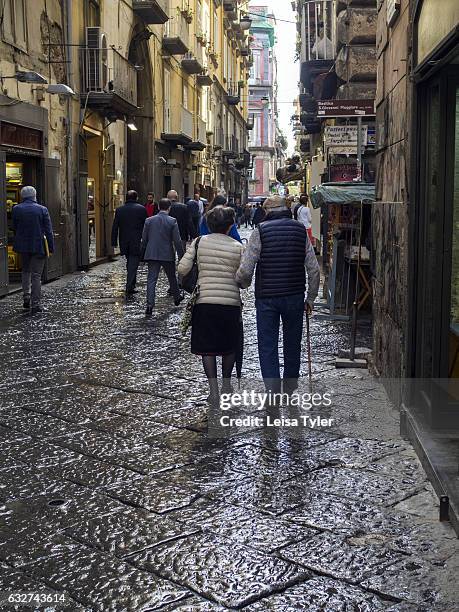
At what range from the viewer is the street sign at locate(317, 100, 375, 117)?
41.6ft

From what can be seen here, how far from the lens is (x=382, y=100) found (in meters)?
7.88

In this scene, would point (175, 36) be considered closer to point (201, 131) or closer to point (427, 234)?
point (201, 131)

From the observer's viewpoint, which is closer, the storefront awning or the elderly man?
the elderly man

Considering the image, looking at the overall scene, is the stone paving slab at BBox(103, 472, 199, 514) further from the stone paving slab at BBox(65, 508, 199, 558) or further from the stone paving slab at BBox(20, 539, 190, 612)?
the stone paving slab at BBox(20, 539, 190, 612)

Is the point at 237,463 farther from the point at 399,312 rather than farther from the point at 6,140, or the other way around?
the point at 6,140

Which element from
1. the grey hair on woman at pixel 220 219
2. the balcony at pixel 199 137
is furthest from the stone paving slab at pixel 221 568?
the balcony at pixel 199 137

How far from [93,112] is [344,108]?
9.04m

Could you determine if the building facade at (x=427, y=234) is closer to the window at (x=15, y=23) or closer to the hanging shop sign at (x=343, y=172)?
the window at (x=15, y=23)

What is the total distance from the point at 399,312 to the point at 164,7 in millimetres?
22278

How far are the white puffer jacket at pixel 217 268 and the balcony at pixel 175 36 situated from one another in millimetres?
23437

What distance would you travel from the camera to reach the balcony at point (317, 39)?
64.6 ft

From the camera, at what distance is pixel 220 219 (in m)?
6.62

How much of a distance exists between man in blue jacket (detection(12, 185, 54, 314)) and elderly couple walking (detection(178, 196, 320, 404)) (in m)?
5.88

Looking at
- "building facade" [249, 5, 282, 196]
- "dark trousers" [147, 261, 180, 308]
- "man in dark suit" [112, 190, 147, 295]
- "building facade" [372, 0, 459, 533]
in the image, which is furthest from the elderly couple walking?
"building facade" [249, 5, 282, 196]
